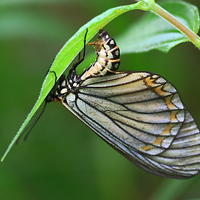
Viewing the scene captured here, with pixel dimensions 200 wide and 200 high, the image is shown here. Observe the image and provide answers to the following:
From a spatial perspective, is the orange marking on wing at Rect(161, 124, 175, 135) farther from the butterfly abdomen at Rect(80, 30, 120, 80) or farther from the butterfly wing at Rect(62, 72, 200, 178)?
the butterfly abdomen at Rect(80, 30, 120, 80)

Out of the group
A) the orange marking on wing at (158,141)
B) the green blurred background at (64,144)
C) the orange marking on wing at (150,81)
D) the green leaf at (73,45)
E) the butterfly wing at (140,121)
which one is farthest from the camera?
the green blurred background at (64,144)

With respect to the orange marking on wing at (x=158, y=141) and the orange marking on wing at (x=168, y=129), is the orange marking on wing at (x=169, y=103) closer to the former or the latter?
the orange marking on wing at (x=168, y=129)

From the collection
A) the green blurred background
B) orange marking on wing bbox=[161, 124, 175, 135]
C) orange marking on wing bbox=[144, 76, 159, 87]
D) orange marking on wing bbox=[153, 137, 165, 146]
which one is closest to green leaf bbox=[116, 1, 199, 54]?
orange marking on wing bbox=[144, 76, 159, 87]

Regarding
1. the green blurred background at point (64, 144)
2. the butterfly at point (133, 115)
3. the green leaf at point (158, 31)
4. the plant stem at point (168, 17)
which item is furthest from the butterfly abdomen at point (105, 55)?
the green blurred background at point (64, 144)

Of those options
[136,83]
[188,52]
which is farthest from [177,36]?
[188,52]

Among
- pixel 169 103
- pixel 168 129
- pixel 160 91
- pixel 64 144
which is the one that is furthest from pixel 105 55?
pixel 64 144

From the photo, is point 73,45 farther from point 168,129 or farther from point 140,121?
point 168,129
